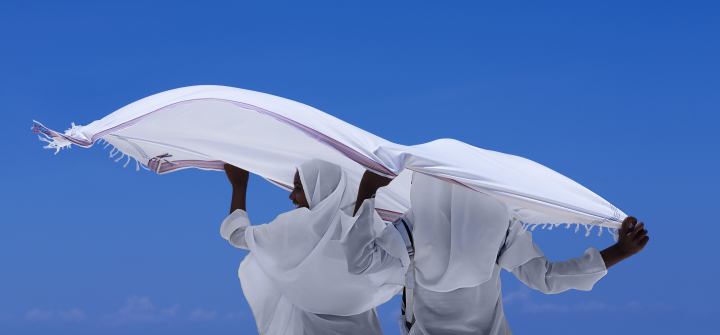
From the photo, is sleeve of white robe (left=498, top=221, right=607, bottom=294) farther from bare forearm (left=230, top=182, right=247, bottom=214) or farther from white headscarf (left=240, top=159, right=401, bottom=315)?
bare forearm (left=230, top=182, right=247, bottom=214)

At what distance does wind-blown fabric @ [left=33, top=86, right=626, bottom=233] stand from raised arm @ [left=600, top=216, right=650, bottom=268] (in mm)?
46

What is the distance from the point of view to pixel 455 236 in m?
2.36

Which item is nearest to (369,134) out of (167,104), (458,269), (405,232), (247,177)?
(405,232)

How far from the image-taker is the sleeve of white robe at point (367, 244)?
2279mm

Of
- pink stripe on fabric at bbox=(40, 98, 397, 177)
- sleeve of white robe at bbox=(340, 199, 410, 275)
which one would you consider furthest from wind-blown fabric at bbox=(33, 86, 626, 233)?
sleeve of white robe at bbox=(340, 199, 410, 275)

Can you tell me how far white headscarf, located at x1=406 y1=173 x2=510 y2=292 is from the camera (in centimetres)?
237

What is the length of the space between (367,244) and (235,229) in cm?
106

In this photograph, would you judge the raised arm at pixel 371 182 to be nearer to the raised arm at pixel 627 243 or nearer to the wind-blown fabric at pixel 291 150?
the wind-blown fabric at pixel 291 150

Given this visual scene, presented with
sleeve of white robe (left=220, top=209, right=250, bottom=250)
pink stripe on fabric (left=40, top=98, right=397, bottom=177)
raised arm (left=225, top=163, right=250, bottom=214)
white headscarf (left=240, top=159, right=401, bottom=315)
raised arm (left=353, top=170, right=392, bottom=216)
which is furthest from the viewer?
raised arm (left=225, top=163, right=250, bottom=214)

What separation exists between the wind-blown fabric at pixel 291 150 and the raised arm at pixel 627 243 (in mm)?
46

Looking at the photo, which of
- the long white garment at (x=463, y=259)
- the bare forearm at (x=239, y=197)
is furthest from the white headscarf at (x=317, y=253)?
the long white garment at (x=463, y=259)

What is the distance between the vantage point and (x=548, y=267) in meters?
2.42

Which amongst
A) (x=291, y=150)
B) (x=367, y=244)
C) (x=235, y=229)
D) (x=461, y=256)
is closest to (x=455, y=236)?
(x=461, y=256)

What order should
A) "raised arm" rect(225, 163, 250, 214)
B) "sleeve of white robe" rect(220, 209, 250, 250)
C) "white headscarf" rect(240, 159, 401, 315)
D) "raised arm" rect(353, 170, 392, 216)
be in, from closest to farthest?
"raised arm" rect(353, 170, 392, 216) → "white headscarf" rect(240, 159, 401, 315) → "sleeve of white robe" rect(220, 209, 250, 250) → "raised arm" rect(225, 163, 250, 214)
